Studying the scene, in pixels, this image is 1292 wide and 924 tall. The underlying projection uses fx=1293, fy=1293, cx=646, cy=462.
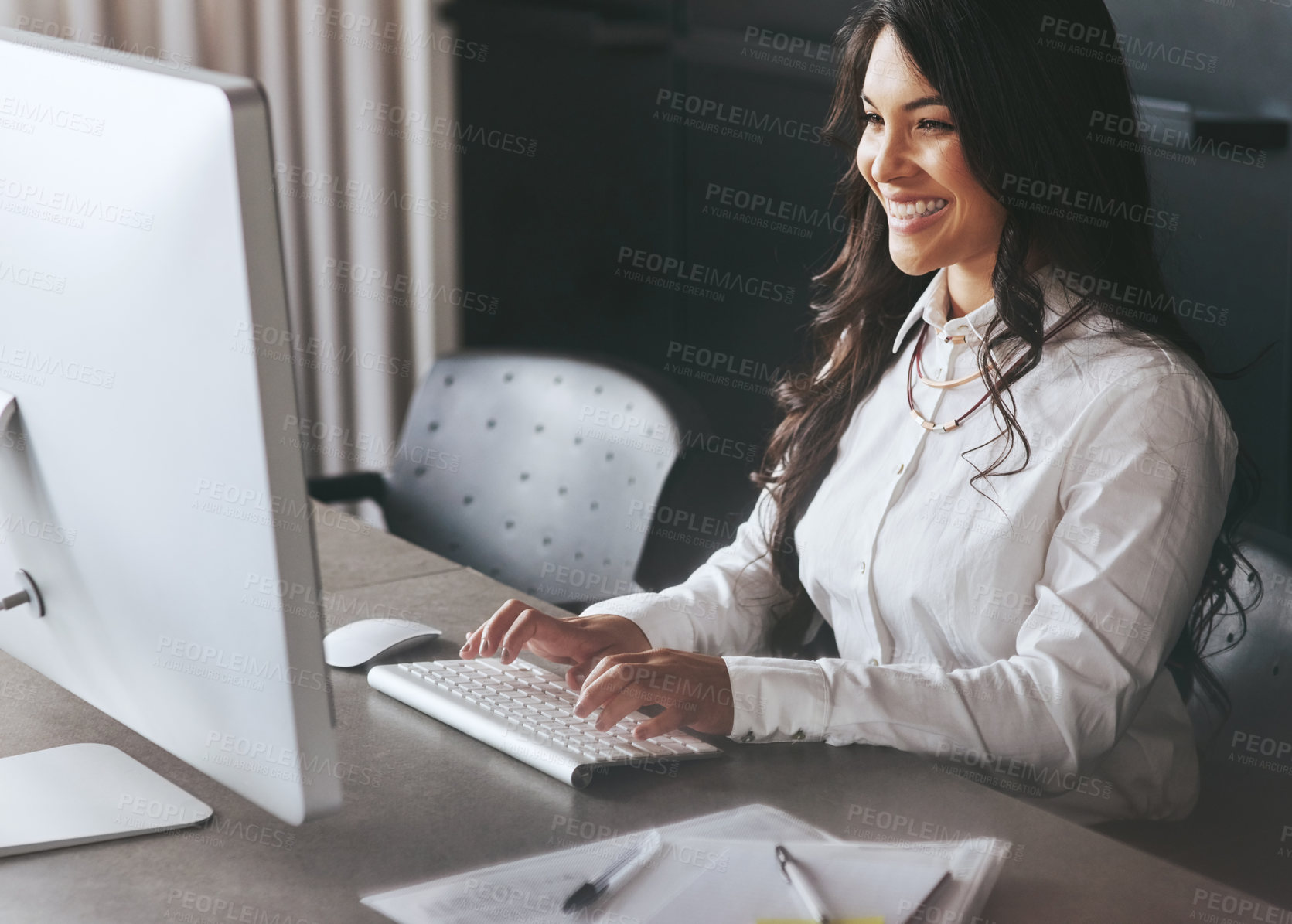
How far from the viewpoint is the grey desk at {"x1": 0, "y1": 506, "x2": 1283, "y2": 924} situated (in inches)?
32.6

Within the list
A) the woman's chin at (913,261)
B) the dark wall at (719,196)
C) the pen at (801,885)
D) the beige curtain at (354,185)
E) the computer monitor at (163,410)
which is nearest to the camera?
the computer monitor at (163,410)

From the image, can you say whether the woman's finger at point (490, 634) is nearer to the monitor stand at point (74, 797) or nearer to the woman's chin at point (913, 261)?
the monitor stand at point (74, 797)

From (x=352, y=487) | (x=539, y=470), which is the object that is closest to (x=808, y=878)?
(x=539, y=470)

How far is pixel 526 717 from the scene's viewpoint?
1.06m

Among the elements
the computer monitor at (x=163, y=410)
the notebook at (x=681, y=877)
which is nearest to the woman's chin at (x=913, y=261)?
the notebook at (x=681, y=877)

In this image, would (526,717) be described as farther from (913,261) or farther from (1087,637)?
(913,261)

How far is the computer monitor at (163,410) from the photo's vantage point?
64 cm

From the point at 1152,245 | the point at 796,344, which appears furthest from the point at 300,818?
the point at 796,344

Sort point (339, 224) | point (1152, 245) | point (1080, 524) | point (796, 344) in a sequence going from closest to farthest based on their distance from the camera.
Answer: point (1080, 524)
point (1152, 245)
point (796, 344)
point (339, 224)

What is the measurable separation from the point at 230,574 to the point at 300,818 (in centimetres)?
15

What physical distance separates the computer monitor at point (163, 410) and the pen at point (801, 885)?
0.30 meters

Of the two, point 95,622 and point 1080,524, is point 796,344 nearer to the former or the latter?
point 1080,524

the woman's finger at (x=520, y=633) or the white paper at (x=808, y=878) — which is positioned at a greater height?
the white paper at (x=808, y=878)

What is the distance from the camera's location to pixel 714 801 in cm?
97
